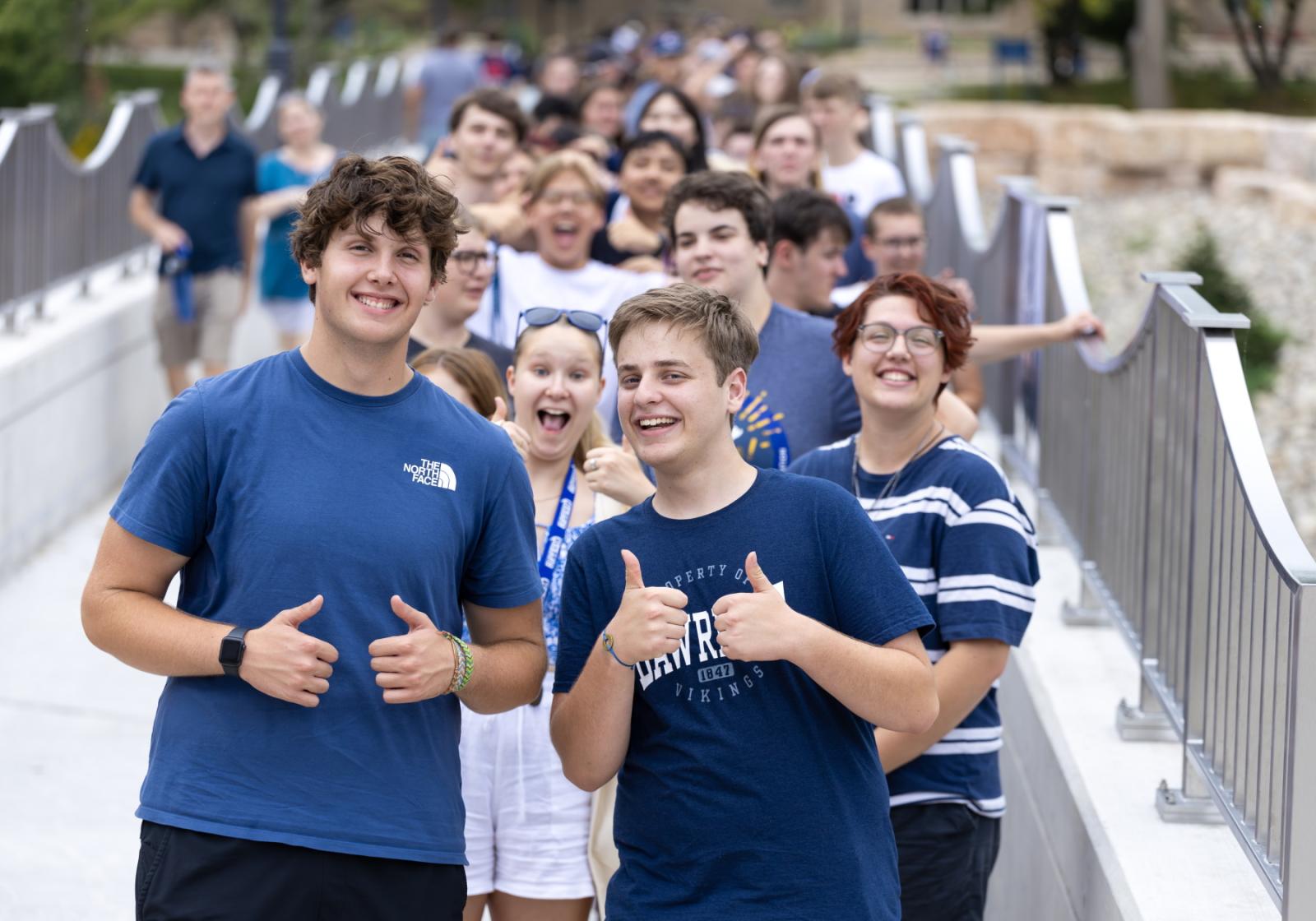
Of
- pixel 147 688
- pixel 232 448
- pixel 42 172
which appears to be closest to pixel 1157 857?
pixel 232 448

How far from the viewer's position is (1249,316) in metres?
14.3

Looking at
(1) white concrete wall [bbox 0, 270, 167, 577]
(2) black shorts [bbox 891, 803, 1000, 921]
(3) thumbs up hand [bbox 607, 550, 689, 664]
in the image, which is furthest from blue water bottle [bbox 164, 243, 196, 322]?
(3) thumbs up hand [bbox 607, 550, 689, 664]

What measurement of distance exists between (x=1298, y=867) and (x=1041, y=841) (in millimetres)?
1572

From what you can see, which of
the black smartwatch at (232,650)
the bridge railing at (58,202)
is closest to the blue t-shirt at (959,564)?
the black smartwatch at (232,650)

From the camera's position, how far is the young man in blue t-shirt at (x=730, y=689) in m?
2.90

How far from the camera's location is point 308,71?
91.3 feet

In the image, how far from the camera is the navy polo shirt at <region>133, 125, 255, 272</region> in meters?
9.45

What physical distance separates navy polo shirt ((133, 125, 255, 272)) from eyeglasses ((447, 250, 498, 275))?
15.4ft

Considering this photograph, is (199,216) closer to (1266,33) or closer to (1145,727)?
(1145,727)

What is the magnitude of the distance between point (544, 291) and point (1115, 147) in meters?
21.4

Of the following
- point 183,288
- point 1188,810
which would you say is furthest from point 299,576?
point 183,288

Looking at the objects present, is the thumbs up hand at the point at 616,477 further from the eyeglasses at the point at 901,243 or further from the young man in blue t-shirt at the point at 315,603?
the eyeglasses at the point at 901,243

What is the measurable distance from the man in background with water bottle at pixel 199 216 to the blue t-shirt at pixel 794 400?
539cm

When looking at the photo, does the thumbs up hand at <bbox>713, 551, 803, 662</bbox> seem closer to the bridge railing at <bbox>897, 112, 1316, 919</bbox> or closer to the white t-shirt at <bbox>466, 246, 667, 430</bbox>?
the bridge railing at <bbox>897, 112, 1316, 919</bbox>
